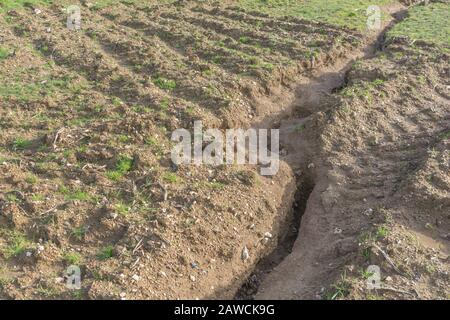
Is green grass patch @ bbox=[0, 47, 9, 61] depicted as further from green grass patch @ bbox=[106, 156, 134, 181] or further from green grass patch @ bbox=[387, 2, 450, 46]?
green grass patch @ bbox=[387, 2, 450, 46]

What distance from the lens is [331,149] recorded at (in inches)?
418

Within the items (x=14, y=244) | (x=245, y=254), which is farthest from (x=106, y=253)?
(x=245, y=254)

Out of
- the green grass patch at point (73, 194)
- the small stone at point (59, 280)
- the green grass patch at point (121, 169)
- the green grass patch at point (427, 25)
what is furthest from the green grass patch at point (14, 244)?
the green grass patch at point (427, 25)

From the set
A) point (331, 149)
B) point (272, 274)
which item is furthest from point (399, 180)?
point (272, 274)

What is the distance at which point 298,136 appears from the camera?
11.3m

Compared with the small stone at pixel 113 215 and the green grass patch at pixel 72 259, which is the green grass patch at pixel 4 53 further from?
the green grass patch at pixel 72 259

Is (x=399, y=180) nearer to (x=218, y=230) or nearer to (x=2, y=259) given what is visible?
(x=218, y=230)

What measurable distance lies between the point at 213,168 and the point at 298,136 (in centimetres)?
247

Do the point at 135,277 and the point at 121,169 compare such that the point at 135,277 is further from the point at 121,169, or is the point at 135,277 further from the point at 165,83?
the point at 165,83

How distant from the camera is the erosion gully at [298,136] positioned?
337 inches

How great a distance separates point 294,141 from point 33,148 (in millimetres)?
5326

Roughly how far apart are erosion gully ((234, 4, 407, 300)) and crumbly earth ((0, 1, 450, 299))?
4cm

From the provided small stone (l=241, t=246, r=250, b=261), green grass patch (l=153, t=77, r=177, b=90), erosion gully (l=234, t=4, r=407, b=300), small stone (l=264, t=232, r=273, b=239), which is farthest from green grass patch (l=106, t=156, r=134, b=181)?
green grass patch (l=153, t=77, r=177, b=90)
